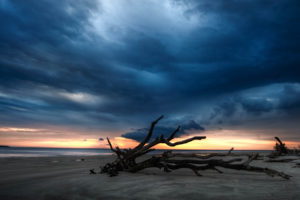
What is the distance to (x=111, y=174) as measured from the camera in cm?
702

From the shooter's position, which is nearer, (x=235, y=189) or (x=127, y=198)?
(x=127, y=198)

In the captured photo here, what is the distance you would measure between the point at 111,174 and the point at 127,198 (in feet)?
9.70

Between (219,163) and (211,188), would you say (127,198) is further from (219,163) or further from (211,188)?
(219,163)

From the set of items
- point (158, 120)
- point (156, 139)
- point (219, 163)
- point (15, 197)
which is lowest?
point (15, 197)

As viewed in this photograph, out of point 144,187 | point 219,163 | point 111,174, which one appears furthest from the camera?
point 111,174

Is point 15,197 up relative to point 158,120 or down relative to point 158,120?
down

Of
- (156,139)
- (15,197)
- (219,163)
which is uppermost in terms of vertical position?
(156,139)

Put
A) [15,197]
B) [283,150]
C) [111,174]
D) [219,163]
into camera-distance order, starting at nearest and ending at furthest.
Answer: [15,197] → [219,163] → [111,174] → [283,150]

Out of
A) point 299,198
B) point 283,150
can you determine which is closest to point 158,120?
point 299,198

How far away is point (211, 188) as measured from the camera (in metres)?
4.78

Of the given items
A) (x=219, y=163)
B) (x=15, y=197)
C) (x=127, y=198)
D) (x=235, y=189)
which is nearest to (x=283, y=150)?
(x=219, y=163)

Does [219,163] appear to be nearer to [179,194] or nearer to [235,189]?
[235,189]

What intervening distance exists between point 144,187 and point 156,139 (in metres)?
2.40

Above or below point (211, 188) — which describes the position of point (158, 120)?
above
